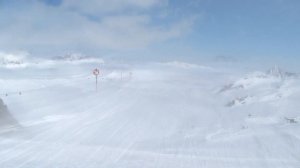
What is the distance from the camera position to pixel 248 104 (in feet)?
141

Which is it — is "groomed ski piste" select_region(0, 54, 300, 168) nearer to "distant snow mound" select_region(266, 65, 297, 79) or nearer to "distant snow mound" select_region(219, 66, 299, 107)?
"distant snow mound" select_region(219, 66, 299, 107)

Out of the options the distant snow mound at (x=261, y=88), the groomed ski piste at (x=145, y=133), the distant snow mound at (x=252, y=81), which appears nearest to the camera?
the groomed ski piste at (x=145, y=133)

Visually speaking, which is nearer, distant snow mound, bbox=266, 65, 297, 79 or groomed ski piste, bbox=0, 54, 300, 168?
groomed ski piste, bbox=0, 54, 300, 168

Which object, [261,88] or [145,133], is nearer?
[145,133]

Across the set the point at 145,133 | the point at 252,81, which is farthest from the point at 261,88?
the point at 145,133

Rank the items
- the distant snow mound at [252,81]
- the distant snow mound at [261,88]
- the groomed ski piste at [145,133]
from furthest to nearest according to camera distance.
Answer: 1. the distant snow mound at [252,81]
2. the distant snow mound at [261,88]
3. the groomed ski piste at [145,133]

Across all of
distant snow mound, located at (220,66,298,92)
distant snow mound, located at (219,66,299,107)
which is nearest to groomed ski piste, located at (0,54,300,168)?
distant snow mound, located at (219,66,299,107)

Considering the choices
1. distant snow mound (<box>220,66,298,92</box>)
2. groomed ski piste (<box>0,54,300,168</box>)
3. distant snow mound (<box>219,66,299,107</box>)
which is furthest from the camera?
distant snow mound (<box>220,66,298,92</box>)

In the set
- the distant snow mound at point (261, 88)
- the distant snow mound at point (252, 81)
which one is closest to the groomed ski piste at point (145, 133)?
the distant snow mound at point (261, 88)

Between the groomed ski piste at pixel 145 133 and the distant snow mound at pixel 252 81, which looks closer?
the groomed ski piste at pixel 145 133

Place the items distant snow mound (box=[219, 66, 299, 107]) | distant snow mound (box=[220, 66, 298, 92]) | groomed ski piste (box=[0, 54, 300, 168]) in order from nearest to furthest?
groomed ski piste (box=[0, 54, 300, 168]) → distant snow mound (box=[219, 66, 299, 107]) → distant snow mound (box=[220, 66, 298, 92])

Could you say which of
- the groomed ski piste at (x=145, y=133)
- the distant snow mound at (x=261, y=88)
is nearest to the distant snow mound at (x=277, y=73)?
the distant snow mound at (x=261, y=88)

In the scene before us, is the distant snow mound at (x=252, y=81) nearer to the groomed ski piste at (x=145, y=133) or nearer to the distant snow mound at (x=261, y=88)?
the distant snow mound at (x=261, y=88)

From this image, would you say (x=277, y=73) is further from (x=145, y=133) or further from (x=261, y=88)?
(x=145, y=133)
